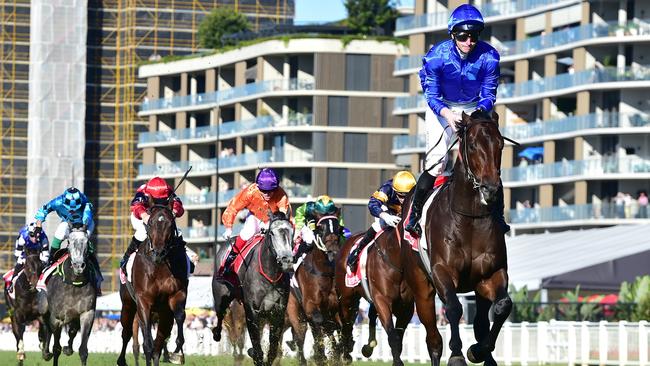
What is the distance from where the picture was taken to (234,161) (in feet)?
381

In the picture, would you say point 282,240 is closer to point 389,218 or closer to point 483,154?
point 389,218

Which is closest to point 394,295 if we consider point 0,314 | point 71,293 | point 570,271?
point 71,293

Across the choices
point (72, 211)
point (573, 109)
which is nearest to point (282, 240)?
point (72, 211)

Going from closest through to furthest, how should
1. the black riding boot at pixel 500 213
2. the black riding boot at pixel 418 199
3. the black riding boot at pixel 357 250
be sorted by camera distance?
the black riding boot at pixel 500 213 < the black riding boot at pixel 418 199 < the black riding boot at pixel 357 250

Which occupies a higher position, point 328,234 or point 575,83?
point 575,83

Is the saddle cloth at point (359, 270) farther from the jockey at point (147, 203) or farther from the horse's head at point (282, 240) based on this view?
the jockey at point (147, 203)

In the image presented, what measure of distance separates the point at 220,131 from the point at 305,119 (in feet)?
32.4

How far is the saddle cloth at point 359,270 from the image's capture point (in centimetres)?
2255

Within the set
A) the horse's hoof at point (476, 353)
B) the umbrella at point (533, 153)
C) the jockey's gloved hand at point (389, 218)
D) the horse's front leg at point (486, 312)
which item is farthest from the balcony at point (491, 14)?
the horse's hoof at point (476, 353)

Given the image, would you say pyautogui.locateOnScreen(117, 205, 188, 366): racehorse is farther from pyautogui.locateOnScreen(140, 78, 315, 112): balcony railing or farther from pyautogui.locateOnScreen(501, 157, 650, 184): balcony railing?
pyautogui.locateOnScreen(140, 78, 315, 112): balcony railing

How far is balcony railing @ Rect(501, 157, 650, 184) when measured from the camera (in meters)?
86.5

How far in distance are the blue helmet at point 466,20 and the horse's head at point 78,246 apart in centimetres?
1113

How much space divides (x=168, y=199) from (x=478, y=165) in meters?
9.10

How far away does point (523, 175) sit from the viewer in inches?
3659
